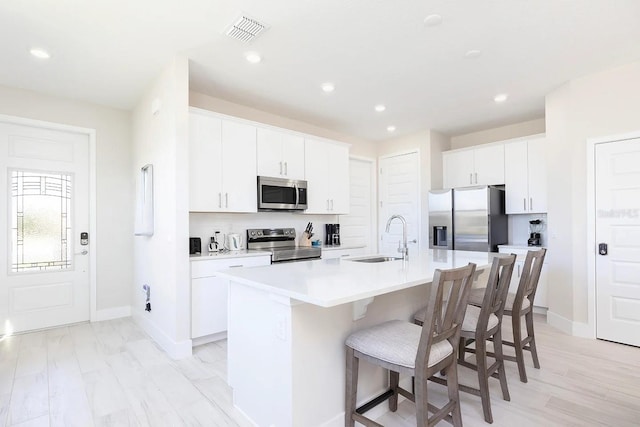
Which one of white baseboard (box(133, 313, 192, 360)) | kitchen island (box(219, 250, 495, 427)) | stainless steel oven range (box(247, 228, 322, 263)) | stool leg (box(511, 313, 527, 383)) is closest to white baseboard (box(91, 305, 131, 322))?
white baseboard (box(133, 313, 192, 360))

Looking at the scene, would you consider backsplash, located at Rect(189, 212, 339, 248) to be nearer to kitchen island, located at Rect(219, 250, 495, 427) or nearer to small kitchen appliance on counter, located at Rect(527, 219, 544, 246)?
kitchen island, located at Rect(219, 250, 495, 427)

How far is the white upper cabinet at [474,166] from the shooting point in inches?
188

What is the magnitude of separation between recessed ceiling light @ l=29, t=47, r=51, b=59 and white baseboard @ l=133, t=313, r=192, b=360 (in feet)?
8.91

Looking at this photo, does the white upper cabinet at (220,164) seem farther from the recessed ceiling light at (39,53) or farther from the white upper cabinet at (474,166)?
the white upper cabinet at (474,166)

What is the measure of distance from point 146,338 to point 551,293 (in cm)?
458

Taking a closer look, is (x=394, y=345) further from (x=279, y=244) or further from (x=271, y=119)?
(x=271, y=119)

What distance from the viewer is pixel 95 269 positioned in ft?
13.2

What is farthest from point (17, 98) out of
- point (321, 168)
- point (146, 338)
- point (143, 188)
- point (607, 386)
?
point (607, 386)

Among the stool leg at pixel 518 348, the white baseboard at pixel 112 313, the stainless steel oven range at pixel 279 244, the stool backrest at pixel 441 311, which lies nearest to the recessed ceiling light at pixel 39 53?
the stainless steel oven range at pixel 279 244

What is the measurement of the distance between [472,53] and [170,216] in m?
3.15

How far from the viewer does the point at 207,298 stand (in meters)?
3.20

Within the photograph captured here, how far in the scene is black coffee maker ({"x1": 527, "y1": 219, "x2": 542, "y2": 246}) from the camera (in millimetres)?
4426

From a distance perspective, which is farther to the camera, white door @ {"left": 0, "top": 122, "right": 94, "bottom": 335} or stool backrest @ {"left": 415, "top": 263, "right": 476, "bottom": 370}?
white door @ {"left": 0, "top": 122, "right": 94, "bottom": 335}

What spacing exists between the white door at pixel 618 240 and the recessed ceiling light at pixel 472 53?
168 cm
